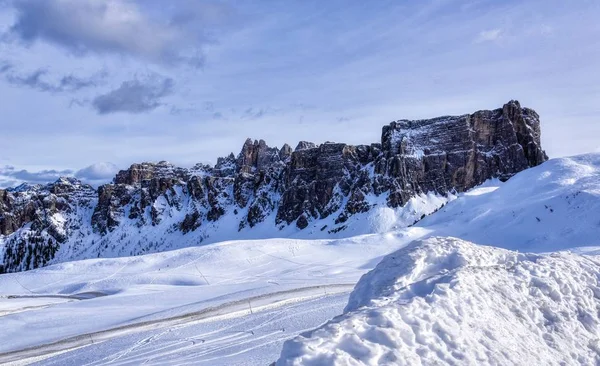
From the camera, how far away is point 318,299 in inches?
698

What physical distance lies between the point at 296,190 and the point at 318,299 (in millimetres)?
122681

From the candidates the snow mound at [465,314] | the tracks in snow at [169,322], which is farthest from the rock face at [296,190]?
the snow mound at [465,314]

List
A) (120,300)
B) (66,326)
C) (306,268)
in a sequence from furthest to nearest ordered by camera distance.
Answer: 1. (306,268)
2. (120,300)
3. (66,326)

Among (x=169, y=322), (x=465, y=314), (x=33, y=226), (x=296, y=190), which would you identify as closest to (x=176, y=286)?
(x=169, y=322)

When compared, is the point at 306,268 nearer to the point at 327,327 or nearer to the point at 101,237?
the point at 327,327

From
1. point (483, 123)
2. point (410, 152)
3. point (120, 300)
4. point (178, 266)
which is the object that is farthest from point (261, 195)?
point (120, 300)

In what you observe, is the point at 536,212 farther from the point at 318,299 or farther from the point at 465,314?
the point at 465,314

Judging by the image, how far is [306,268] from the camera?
31.9m

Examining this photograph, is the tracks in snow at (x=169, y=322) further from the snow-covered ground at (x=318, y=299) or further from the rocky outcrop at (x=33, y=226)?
the rocky outcrop at (x=33, y=226)

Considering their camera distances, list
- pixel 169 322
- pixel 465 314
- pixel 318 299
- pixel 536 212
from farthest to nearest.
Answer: pixel 536 212 → pixel 318 299 → pixel 169 322 → pixel 465 314

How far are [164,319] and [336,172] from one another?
118 metres

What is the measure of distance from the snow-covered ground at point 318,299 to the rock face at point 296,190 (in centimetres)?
7459

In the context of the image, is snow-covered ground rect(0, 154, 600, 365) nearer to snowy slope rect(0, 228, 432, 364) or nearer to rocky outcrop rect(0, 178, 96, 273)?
snowy slope rect(0, 228, 432, 364)

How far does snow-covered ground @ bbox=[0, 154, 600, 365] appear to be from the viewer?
6.33 metres
